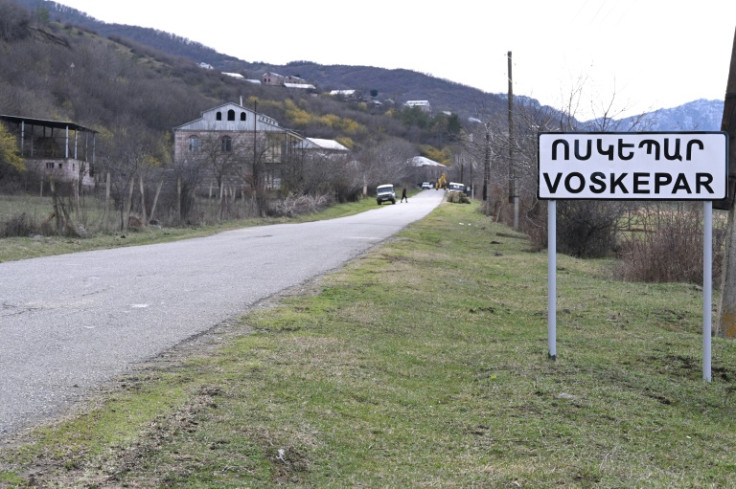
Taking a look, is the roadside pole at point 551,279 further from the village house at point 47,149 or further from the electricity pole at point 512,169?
the village house at point 47,149

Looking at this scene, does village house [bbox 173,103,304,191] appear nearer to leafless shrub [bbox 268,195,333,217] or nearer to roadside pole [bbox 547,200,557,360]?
leafless shrub [bbox 268,195,333,217]

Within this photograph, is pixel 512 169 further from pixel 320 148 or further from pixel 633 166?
pixel 320 148

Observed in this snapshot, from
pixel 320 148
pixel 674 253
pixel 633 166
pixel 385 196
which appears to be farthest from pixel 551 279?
pixel 320 148

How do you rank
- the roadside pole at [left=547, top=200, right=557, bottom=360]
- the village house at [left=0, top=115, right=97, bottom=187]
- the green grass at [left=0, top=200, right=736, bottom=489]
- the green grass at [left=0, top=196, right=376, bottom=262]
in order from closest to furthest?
the green grass at [left=0, top=200, right=736, bottom=489] < the roadside pole at [left=547, top=200, right=557, bottom=360] < the green grass at [left=0, top=196, right=376, bottom=262] < the village house at [left=0, top=115, right=97, bottom=187]

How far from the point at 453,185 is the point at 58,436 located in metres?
95.7

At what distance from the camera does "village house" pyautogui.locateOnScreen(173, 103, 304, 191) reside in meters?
46.1

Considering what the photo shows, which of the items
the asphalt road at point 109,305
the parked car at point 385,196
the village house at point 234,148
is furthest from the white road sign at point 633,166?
the parked car at point 385,196

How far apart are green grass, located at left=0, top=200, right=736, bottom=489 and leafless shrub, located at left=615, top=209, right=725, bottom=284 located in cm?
575

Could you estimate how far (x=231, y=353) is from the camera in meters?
6.73

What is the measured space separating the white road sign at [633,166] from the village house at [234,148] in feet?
89.8

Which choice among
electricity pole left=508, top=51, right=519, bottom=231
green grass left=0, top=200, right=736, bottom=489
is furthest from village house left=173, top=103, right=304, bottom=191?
green grass left=0, top=200, right=736, bottom=489

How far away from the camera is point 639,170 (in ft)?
23.2

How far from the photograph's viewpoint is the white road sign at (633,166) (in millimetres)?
6957

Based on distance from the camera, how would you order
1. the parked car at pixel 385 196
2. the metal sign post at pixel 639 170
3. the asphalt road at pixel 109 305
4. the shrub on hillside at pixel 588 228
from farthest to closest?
the parked car at pixel 385 196 → the shrub on hillside at pixel 588 228 → the metal sign post at pixel 639 170 → the asphalt road at pixel 109 305
